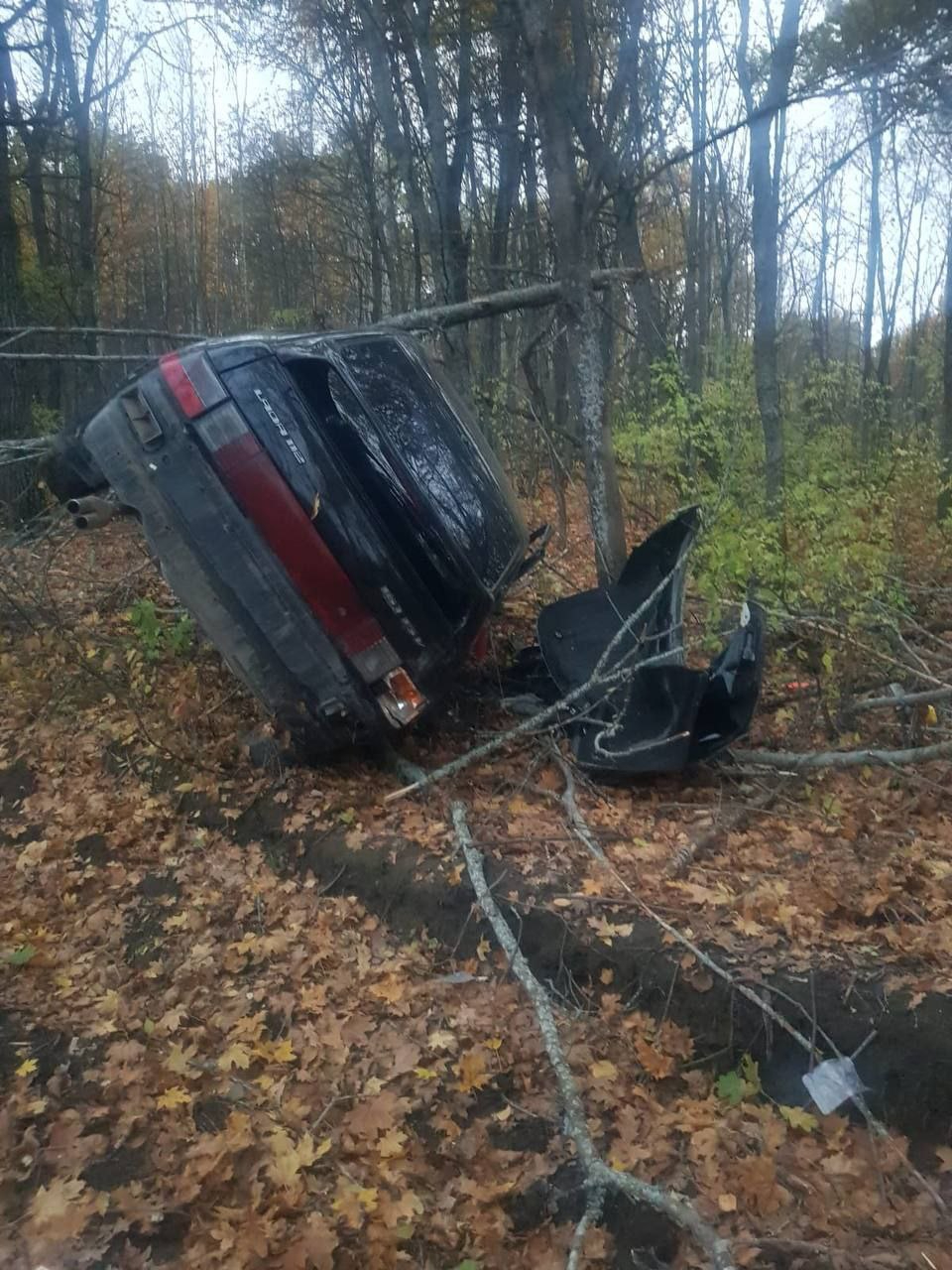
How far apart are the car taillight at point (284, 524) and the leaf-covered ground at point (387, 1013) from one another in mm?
1070

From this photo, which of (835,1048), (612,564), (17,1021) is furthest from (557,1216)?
(612,564)

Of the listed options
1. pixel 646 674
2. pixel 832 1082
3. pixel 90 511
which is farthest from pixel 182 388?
pixel 832 1082

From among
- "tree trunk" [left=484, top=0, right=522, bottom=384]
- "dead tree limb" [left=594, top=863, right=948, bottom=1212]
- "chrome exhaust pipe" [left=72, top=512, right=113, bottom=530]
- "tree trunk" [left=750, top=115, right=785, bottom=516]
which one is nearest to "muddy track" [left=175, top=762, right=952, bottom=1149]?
"dead tree limb" [left=594, top=863, right=948, bottom=1212]

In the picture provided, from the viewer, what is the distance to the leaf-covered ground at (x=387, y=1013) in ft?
10.3

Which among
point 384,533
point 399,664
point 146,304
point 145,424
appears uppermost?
point 146,304

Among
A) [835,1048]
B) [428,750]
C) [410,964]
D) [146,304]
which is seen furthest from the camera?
[146,304]

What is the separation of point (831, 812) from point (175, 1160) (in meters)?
3.47

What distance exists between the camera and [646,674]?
17.7 ft

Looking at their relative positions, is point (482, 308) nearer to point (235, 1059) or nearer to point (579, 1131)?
point (235, 1059)

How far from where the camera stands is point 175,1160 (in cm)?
335

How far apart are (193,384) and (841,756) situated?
3.83 m

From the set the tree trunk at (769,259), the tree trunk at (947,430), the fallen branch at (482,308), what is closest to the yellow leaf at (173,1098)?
the fallen branch at (482,308)

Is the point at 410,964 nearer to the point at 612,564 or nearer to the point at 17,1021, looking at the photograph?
the point at 17,1021

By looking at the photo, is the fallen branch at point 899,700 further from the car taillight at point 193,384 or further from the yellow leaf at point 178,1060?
the yellow leaf at point 178,1060
